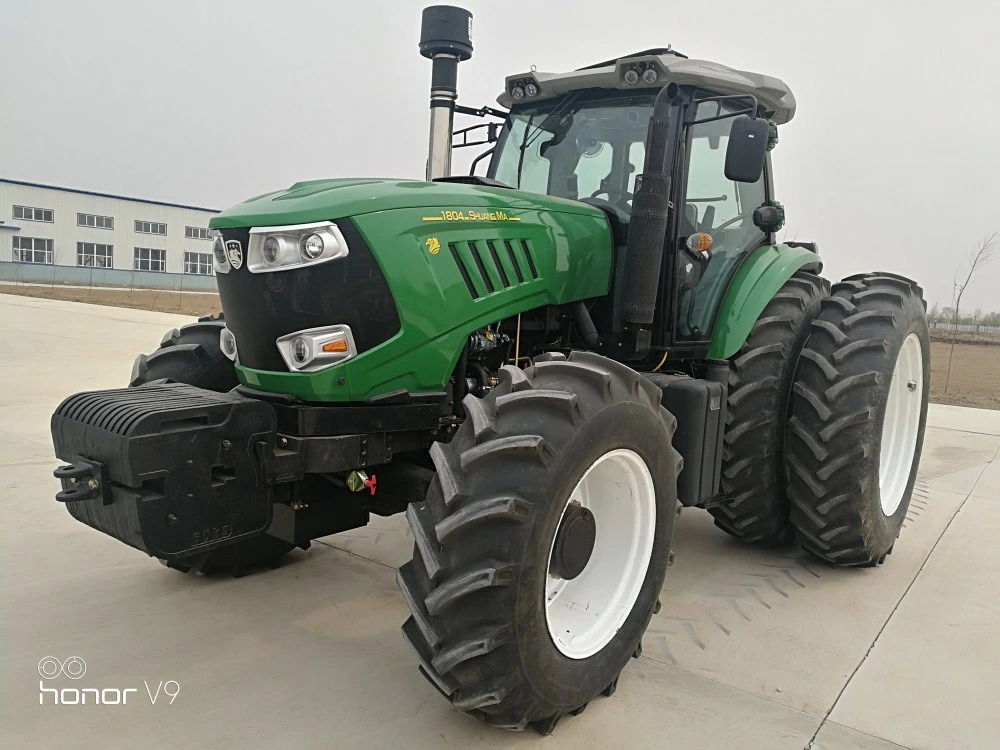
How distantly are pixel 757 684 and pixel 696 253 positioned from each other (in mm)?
2038

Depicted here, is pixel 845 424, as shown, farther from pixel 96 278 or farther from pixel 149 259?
pixel 149 259

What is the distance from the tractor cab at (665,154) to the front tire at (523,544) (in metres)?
1.20

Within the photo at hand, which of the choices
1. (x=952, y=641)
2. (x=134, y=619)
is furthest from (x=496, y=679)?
(x=952, y=641)

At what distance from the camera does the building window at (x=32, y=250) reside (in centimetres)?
4712

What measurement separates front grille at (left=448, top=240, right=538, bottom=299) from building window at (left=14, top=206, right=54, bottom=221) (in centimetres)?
5286

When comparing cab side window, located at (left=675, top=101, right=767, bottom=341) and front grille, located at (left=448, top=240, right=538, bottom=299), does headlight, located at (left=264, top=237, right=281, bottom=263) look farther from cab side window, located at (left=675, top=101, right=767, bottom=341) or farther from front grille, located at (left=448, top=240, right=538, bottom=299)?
cab side window, located at (left=675, top=101, right=767, bottom=341)

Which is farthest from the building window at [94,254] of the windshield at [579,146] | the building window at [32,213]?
the windshield at [579,146]

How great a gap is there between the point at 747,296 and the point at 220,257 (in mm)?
2609

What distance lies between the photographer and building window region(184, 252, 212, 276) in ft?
173

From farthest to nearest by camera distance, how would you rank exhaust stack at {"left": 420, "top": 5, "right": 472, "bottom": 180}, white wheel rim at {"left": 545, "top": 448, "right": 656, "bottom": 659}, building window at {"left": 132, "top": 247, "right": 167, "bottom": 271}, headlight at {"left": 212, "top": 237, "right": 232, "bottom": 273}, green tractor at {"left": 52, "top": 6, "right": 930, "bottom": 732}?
building window at {"left": 132, "top": 247, "right": 167, "bottom": 271} < exhaust stack at {"left": 420, "top": 5, "right": 472, "bottom": 180} < headlight at {"left": 212, "top": 237, "right": 232, "bottom": 273} < white wheel rim at {"left": 545, "top": 448, "right": 656, "bottom": 659} < green tractor at {"left": 52, "top": 6, "right": 930, "bottom": 732}

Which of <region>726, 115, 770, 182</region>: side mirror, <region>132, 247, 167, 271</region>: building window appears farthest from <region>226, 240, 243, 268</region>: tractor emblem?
<region>132, 247, 167, 271</region>: building window

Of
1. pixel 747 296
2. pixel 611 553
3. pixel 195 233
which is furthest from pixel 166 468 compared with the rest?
pixel 195 233

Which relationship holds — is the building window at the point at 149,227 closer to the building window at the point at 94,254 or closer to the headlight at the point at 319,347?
the building window at the point at 94,254

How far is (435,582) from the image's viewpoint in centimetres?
245
